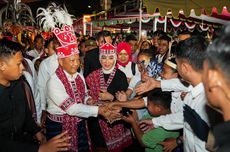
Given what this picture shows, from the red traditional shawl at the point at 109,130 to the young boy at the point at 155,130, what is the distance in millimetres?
592

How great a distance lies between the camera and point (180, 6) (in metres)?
6.75

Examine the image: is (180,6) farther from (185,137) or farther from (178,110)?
(185,137)

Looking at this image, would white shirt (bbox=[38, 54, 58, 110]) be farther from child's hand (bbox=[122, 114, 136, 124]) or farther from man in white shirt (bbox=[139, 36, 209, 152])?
man in white shirt (bbox=[139, 36, 209, 152])

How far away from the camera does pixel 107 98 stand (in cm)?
402

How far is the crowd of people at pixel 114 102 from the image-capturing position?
7.69 feet

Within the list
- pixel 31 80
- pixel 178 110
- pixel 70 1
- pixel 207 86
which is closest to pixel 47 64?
pixel 31 80

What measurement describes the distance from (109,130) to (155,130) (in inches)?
36.9

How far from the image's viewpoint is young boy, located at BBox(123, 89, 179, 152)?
3.40m

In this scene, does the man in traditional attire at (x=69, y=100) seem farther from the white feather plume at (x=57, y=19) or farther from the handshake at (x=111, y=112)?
the white feather plume at (x=57, y=19)

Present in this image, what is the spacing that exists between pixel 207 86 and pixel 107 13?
15373 millimetres

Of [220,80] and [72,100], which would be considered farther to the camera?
[72,100]

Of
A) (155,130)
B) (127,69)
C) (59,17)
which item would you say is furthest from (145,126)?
(59,17)

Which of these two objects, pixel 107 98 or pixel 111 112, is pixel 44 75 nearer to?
pixel 107 98

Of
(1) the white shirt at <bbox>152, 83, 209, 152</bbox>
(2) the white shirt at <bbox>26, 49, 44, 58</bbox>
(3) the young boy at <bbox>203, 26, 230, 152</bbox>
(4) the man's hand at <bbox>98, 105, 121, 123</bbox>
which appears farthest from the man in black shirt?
(2) the white shirt at <bbox>26, 49, 44, 58</bbox>
